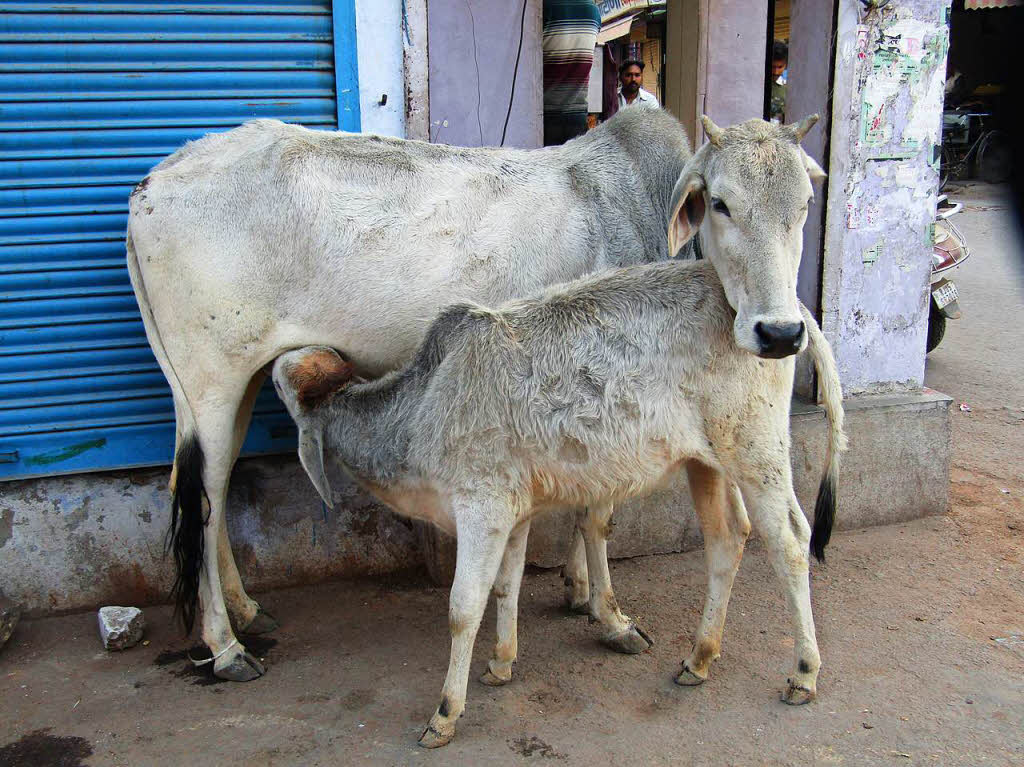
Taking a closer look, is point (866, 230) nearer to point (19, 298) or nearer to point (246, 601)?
point (246, 601)

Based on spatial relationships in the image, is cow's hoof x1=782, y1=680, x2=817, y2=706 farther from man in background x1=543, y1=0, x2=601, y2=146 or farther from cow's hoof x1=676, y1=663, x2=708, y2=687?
man in background x1=543, y1=0, x2=601, y2=146

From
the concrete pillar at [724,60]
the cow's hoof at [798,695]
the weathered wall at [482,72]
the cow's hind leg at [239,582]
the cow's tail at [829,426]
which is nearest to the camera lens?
the cow's hoof at [798,695]

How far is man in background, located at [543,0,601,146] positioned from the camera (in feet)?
18.7

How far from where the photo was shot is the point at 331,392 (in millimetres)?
3562

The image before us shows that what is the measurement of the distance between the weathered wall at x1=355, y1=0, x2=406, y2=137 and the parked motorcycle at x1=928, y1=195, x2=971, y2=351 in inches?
191

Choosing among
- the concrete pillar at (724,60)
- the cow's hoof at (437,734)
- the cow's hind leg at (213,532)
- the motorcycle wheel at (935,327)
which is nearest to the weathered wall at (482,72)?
the concrete pillar at (724,60)

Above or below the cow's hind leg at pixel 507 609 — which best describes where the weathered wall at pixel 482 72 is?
above

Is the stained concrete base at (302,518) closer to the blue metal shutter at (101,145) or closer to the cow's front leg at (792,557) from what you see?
the blue metal shutter at (101,145)

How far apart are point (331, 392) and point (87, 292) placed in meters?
1.40

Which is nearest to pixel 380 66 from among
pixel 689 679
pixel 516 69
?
pixel 516 69

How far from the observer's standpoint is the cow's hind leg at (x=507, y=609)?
142 inches

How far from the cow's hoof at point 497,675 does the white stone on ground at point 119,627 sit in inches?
61.8

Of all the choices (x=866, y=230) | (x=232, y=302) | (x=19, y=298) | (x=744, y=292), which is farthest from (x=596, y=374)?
(x=19, y=298)

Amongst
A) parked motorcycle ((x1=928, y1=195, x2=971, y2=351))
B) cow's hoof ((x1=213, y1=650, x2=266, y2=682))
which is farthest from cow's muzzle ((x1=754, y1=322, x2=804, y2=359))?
parked motorcycle ((x1=928, y1=195, x2=971, y2=351))
